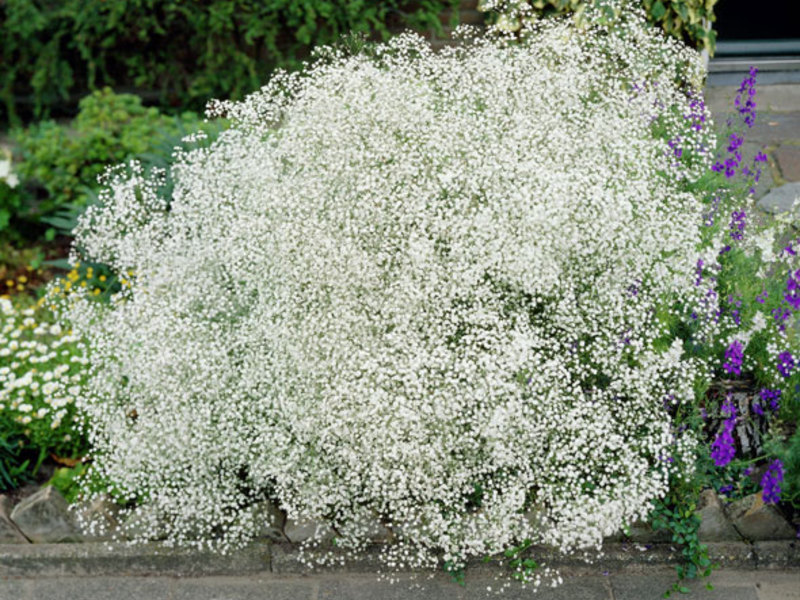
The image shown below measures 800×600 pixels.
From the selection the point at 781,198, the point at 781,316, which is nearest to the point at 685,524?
the point at 781,316

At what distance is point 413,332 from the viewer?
3754 mm

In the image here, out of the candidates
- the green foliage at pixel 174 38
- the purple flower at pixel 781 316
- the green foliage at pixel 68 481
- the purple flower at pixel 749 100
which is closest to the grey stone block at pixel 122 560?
the green foliage at pixel 68 481

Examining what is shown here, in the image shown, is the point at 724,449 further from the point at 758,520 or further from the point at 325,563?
the point at 325,563

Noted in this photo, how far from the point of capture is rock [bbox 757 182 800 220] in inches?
219

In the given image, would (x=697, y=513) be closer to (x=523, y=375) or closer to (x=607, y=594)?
(x=607, y=594)

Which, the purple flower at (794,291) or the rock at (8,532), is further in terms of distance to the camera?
the rock at (8,532)

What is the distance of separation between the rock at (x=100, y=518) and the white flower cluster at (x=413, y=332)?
155 millimetres

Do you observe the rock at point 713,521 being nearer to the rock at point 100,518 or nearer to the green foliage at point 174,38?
the rock at point 100,518

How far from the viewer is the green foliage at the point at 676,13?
6.41 m

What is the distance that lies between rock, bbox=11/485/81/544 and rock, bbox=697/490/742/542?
2687 millimetres

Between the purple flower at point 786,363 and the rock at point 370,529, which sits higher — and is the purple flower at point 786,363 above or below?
above

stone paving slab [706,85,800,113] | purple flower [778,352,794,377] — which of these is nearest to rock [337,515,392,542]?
purple flower [778,352,794,377]

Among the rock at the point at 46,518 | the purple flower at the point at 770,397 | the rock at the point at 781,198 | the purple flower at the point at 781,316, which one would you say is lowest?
the rock at the point at 46,518

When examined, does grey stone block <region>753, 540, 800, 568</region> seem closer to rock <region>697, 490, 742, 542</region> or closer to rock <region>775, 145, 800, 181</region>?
rock <region>697, 490, 742, 542</region>
